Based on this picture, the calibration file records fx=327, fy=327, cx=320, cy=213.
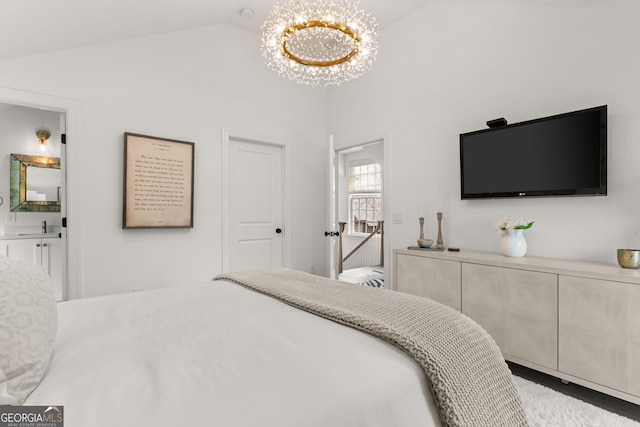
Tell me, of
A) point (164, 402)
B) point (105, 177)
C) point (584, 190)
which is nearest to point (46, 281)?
point (164, 402)

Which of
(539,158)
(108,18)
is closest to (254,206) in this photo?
(108,18)

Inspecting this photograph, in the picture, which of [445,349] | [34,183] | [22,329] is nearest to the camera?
[22,329]

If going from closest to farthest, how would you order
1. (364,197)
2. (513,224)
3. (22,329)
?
(22,329)
(513,224)
(364,197)

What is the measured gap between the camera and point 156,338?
3.34ft

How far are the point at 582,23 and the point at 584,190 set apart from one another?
1.19 meters

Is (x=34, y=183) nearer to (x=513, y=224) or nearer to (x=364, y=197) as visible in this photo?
(x=364, y=197)

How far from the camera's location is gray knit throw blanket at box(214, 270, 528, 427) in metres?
0.88

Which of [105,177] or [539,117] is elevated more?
[539,117]

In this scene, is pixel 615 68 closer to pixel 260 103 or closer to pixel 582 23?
pixel 582 23

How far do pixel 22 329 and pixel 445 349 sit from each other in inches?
43.1

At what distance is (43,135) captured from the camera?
4227 millimetres

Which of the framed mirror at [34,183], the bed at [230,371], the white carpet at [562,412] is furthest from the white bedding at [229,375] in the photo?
the framed mirror at [34,183]

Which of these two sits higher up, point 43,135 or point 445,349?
point 43,135

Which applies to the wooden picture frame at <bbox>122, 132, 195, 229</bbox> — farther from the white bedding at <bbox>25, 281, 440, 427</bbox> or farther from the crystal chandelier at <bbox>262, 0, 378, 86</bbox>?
the white bedding at <bbox>25, 281, 440, 427</bbox>
